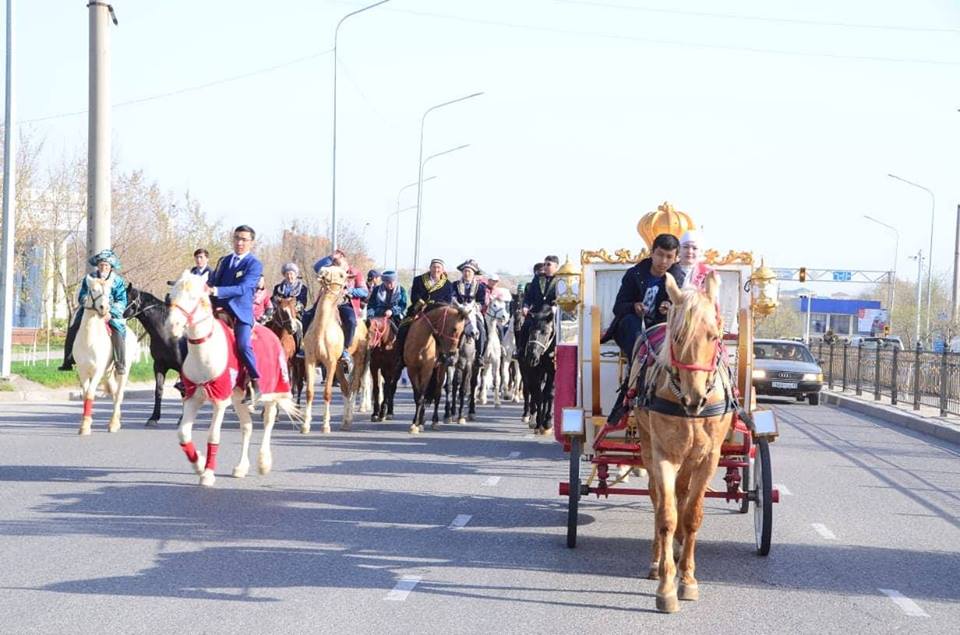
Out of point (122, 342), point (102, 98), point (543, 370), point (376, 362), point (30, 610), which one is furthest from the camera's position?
point (102, 98)

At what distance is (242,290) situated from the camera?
1330 cm

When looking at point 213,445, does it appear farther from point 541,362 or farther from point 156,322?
point 541,362

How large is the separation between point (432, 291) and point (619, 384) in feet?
33.2

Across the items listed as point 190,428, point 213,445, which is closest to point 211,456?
point 213,445

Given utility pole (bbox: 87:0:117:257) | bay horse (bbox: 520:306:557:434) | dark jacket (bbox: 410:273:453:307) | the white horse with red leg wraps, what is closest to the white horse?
dark jacket (bbox: 410:273:453:307)

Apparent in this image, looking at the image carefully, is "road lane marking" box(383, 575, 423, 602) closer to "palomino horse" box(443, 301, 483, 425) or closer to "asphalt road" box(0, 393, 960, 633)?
"asphalt road" box(0, 393, 960, 633)

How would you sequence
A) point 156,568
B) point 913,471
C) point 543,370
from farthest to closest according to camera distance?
point 543,370 < point 913,471 < point 156,568

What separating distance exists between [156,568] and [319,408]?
16.2m

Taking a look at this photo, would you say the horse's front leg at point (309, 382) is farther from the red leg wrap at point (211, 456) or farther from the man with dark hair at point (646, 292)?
the man with dark hair at point (646, 292)

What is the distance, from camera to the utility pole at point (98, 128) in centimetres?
2384

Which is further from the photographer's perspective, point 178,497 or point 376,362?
point 376,362

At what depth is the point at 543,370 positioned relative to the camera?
1934 centimetres

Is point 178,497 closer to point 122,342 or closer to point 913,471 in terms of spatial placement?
point 122,342

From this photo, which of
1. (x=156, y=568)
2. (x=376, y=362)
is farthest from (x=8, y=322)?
(x=156, y=568)
